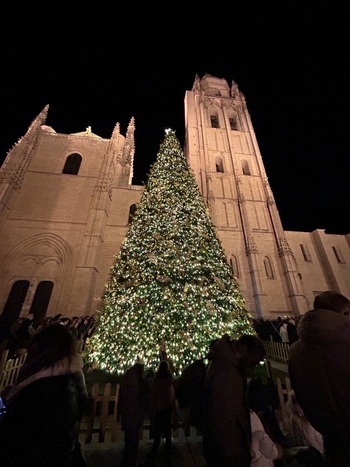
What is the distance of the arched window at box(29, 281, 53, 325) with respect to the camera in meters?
13.2

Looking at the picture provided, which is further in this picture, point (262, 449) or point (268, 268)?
point (268, 268)

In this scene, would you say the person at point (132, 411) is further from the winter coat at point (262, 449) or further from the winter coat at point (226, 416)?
the winter coat at point (262, 449)

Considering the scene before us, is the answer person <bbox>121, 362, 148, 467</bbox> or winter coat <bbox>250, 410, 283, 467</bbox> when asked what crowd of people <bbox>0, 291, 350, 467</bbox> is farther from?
person <bbox>121, 362, 148, 467</bbox>

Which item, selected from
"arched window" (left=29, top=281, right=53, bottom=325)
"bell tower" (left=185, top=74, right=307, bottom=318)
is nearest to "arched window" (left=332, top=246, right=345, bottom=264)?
"bell tower" (left=185, top=74, right=307, bottom=318)

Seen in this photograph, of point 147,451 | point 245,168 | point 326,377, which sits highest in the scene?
point 245,168

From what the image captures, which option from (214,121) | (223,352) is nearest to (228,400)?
(223,352)

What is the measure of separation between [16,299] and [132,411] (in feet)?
47.7

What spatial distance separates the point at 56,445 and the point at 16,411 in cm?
31

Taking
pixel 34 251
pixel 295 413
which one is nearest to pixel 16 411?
pixel 295 413

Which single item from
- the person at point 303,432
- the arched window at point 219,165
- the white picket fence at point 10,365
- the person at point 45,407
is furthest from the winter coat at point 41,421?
the arched window at point 219,165

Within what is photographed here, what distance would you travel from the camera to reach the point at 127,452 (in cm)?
275

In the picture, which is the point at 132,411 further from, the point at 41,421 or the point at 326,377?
the point at 326,377

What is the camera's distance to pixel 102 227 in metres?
15.7

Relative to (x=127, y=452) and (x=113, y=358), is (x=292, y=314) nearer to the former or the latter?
(x=113, y=358)
